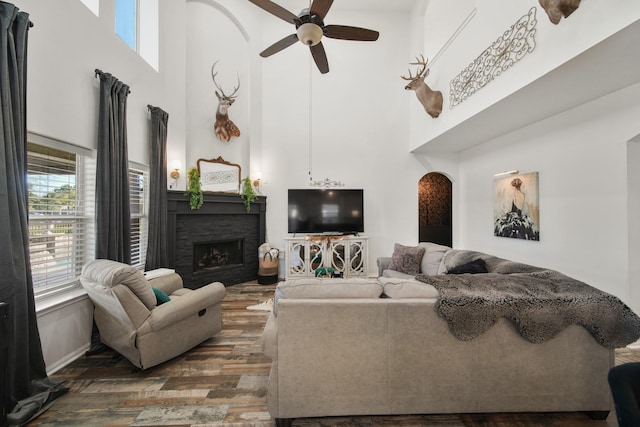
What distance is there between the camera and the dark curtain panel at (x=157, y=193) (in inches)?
133

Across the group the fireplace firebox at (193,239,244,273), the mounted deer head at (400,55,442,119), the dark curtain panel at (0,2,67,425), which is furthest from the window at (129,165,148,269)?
the mounted deer head at (400,55,442,119)

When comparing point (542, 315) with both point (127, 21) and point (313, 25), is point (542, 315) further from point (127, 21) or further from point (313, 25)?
point (127, 21)

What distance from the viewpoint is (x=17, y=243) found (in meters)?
1.75

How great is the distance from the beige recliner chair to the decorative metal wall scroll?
3.89 meters

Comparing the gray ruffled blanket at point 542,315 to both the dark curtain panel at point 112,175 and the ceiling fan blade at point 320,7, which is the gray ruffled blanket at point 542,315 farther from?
the dark curtain panel at point 112,175

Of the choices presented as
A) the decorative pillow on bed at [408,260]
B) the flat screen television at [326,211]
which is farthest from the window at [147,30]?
the decorative pillow on bed at [408,260]

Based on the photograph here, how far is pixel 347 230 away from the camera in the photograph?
4.99m

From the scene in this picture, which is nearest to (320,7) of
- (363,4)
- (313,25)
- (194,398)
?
(313,25)

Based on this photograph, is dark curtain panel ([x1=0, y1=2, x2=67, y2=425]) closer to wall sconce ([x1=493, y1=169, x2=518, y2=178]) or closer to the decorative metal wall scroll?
the decorative metal wall scroll

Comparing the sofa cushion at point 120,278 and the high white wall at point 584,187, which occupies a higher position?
the high white wall at point 584,187

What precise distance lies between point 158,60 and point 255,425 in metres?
4.44

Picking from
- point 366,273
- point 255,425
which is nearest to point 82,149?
point 255,425

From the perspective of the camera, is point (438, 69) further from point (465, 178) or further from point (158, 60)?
point (158, 60)

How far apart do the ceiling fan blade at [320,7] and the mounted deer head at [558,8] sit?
1843 millimetres
